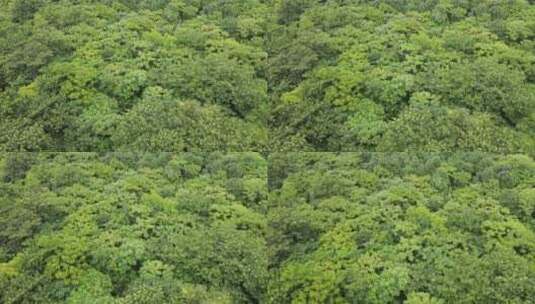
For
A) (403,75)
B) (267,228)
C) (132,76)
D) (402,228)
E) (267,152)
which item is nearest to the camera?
(402,228)

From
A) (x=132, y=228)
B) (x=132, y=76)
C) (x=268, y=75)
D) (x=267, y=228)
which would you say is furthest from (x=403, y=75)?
(x=132, y=228)

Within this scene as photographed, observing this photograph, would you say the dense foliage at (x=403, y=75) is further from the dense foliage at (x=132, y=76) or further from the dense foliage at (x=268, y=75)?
the dense foliage at (x=132, y=76)

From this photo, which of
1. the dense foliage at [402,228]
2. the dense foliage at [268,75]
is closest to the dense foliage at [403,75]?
the dense foliage at [268,75]

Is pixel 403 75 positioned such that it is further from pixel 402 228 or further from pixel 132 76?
pixel 132 76

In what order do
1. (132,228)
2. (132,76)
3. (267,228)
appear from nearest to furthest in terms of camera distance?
(132,228) < (267,228) < (132,76)

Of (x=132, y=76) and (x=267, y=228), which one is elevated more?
(x=132, y=76)

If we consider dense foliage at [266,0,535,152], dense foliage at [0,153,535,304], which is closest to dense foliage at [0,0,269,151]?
dense foliage at [0,153,535,304]
